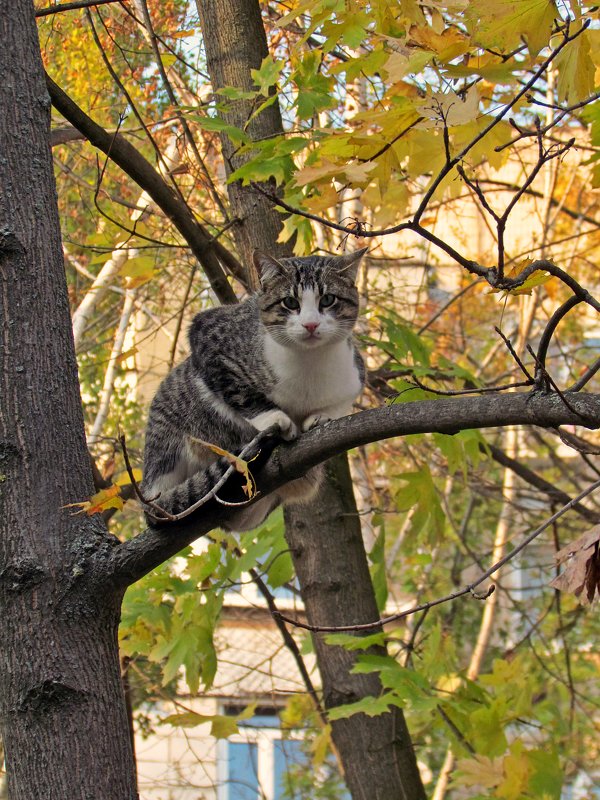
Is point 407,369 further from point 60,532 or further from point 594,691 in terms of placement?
point 594,691

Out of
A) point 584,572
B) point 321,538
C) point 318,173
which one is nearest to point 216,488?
point 584,572

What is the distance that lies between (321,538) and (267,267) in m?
1.29

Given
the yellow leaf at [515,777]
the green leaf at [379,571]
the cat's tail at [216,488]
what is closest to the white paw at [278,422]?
the cat's tail at [216,488]

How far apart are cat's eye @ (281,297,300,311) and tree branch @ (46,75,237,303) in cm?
51

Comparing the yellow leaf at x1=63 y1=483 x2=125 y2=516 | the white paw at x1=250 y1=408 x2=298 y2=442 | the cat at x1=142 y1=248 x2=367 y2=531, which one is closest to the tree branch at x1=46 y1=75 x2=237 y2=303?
the cat at x1=142 y1=248 x2=367 y2=531

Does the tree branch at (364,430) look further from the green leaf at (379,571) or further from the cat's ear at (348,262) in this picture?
the green leaf at (379,571)

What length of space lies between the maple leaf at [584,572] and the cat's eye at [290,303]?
5.93 ft

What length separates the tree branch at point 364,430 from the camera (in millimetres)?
1878

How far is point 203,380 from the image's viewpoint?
3.34 meters

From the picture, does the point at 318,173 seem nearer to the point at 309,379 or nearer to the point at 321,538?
the point at 309,379

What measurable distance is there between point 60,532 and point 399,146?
5.02 feet

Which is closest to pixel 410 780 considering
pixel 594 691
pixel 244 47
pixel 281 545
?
pixel 281 545

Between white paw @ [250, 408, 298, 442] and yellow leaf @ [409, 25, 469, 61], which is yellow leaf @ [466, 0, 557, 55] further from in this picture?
white paw @ [250, 408, 298, 442]

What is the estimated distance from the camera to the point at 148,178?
348 centimetres
